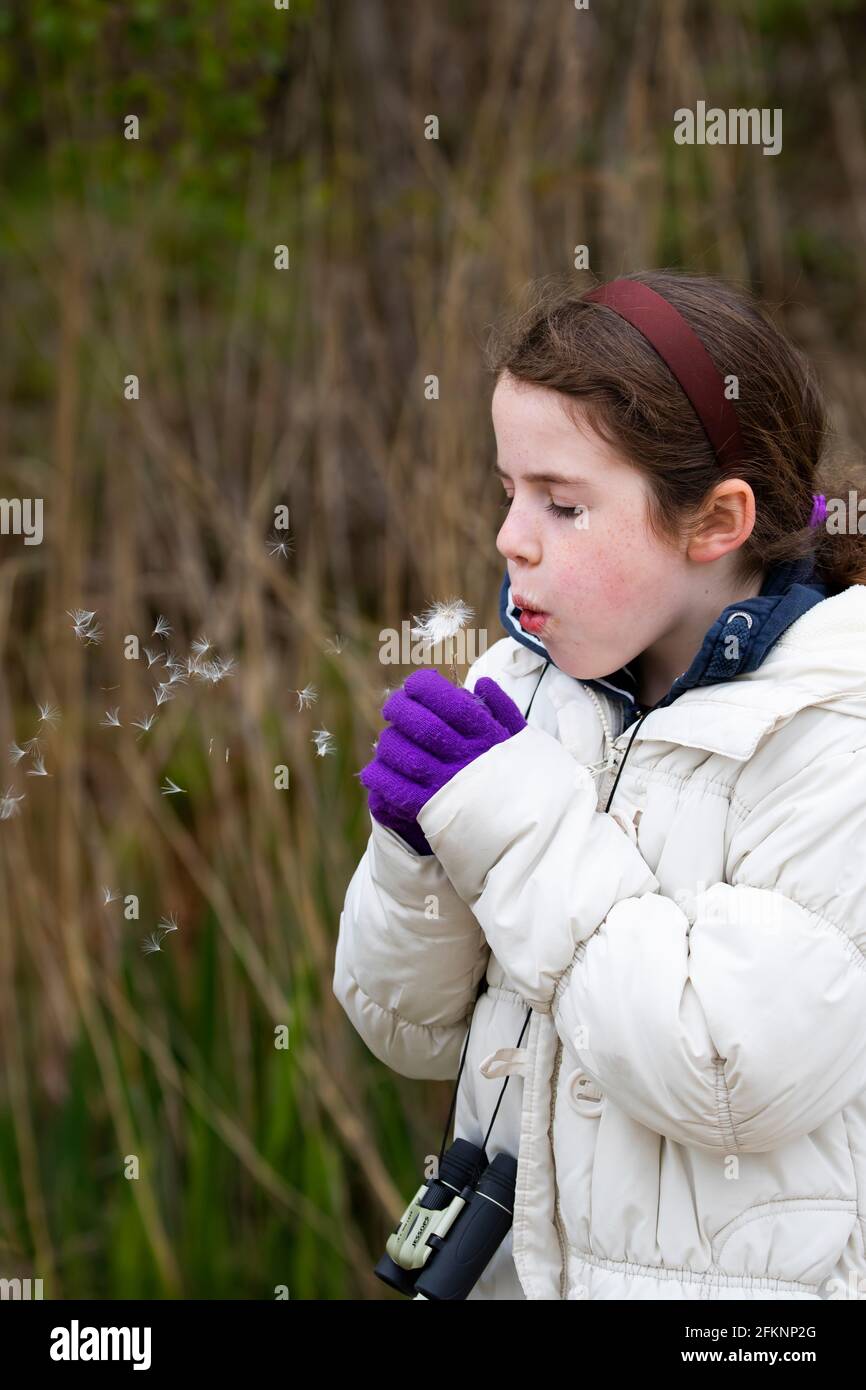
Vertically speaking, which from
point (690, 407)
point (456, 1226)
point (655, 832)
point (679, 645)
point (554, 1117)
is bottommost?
point (456, 1226)

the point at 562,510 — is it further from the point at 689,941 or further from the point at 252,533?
the point at 252,533

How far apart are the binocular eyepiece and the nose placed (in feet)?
1.77

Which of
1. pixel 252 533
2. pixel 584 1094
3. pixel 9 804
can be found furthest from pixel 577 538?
pixel 252 533

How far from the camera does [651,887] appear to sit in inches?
44.7

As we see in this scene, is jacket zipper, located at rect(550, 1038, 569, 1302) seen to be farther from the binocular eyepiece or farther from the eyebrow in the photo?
the eyebrow

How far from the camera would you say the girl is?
107 centimetres

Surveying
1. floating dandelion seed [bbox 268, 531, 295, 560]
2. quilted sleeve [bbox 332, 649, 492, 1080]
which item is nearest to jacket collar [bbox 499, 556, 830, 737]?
quilted sleeve [bbox 332, 649, 492, 1080]

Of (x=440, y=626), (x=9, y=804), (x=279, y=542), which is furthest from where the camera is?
(x=279, y=542)

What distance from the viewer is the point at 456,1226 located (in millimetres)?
1234

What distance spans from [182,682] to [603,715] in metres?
1.15

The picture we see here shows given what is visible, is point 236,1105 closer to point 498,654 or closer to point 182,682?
point 182,682

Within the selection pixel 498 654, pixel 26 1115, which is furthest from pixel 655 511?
pixel 26 1115

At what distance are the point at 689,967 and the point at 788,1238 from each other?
0.76ft

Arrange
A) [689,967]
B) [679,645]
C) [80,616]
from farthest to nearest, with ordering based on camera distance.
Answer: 1. [80,616]
2. [679,645]
3. [689,967]
